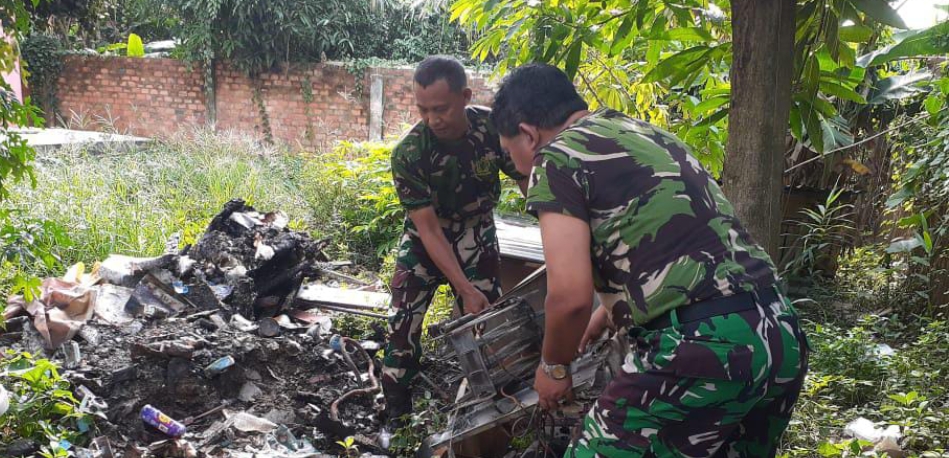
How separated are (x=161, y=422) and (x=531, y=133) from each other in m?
2.52

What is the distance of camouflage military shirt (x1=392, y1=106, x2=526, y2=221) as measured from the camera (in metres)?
3.61

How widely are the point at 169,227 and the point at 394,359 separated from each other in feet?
12.2

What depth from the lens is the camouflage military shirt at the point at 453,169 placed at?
11.8ft

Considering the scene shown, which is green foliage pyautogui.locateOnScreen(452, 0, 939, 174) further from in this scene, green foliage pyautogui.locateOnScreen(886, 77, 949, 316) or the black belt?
the black belt

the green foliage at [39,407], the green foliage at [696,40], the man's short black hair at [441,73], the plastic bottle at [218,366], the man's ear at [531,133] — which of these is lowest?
the plastic bottle at [218,366]

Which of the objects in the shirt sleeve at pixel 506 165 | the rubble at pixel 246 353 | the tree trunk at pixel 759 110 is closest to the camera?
the tree trunk at pixel 759 110

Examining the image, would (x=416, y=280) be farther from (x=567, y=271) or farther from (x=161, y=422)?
(x=567, y=271)

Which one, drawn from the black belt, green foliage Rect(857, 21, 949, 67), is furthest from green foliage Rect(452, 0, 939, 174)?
the black belt

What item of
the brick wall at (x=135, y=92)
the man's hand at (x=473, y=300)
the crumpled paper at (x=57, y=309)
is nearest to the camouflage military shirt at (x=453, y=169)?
the man's hand at (x=473, y=300)

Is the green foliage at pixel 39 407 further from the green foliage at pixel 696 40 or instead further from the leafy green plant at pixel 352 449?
the green foliage at pixel 696 40

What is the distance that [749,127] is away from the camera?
2.51 meters

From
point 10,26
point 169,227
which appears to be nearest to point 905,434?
point 10,26

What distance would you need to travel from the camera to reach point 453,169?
12.2 feet

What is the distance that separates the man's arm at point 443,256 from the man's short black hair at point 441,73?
615 mm
